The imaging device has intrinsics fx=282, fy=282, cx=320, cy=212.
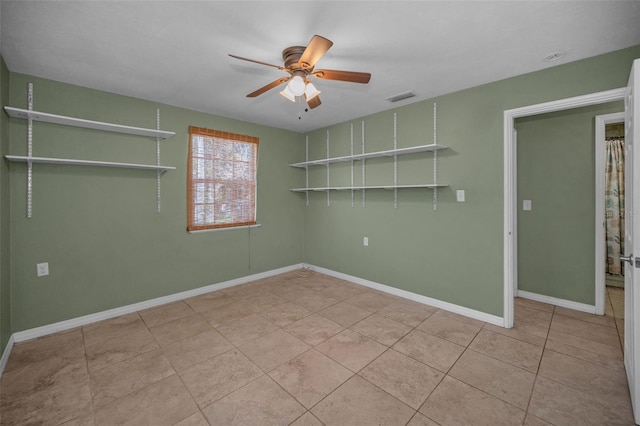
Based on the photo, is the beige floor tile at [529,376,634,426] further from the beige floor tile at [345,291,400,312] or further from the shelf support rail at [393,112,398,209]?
the shelf support rail at [393,112,398,209]

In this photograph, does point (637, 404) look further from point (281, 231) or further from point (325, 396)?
point (281, 231)

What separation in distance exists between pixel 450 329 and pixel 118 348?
3.02 m

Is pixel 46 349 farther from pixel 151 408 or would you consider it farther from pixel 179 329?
pixel 151 408

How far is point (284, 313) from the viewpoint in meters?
3.12

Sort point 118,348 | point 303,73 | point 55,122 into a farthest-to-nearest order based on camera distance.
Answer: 1. point 55,122
2. point 118,348
3. point 303,73

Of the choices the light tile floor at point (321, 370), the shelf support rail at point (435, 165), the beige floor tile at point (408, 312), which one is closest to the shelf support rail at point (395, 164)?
the shelf support rail at point (435, 165)

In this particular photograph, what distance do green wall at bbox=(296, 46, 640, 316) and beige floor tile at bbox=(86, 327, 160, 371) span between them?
2.65 m

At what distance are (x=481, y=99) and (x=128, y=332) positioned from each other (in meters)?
4.17

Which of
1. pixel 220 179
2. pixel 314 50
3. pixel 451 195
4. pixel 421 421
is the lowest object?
pixel 421 421

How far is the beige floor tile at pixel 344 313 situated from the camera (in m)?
2.93

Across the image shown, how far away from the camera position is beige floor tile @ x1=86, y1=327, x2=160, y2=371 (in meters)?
2.25

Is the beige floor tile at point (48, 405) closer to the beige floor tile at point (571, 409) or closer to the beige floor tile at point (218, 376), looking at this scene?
the beige floor tile at point (218, 376)

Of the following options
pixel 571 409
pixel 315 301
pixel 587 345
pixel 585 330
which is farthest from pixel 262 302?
pixel 585 330

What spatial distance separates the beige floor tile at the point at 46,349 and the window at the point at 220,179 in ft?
4.99
